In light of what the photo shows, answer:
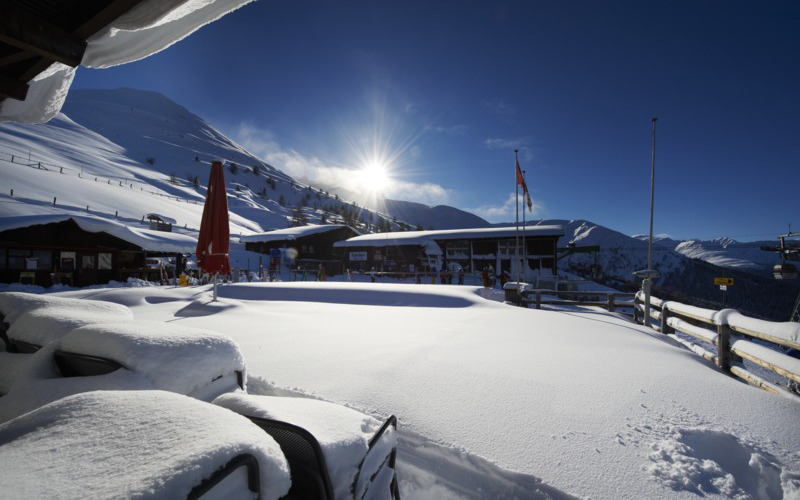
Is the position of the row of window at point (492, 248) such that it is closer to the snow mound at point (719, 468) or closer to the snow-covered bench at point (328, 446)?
the snow mound at point (719, 468)

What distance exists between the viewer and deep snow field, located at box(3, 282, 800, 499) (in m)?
1.96

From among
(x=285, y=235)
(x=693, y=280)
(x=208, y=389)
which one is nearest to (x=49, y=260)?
(x=285, y=235)

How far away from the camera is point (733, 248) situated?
198m

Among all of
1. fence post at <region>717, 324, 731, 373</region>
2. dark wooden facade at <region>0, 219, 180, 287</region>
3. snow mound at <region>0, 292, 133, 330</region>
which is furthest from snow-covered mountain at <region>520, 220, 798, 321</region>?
dark wooden facade at <region>0, 219, 180, 287</region>

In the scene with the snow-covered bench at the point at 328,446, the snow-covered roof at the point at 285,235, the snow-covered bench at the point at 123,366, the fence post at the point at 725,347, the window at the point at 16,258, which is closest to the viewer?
the snow-covered bench at the point at 328,446

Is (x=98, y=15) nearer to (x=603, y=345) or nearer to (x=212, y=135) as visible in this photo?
(x=603, y=345)

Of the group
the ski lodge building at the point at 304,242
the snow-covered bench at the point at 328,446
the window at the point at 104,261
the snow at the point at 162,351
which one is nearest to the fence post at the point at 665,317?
the snow-covered bench at the point at 328,446

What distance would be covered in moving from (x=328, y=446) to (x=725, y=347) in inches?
215

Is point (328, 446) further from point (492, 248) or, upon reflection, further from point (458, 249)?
point (458, 249)

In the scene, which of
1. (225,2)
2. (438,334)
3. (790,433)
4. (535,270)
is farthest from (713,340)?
(535,270)

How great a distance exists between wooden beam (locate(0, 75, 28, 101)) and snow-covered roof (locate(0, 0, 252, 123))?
0.05 m

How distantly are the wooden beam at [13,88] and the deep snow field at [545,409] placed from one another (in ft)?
11.6

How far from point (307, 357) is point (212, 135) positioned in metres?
180

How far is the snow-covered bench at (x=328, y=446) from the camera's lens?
4.12 feet
